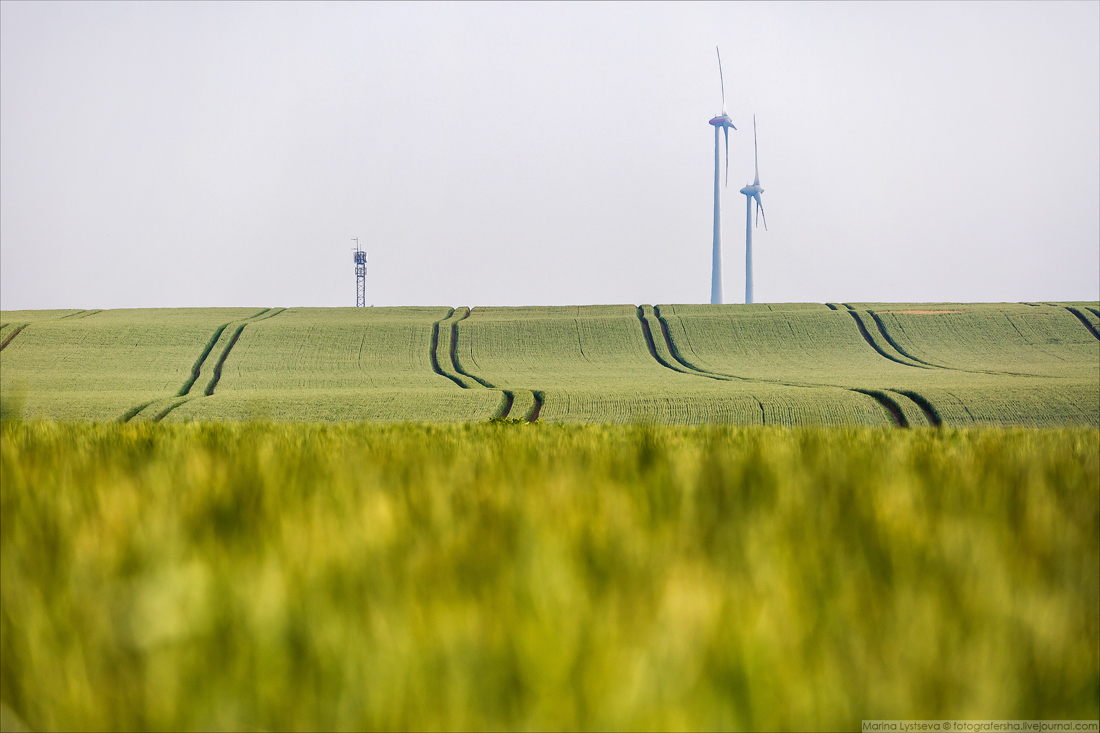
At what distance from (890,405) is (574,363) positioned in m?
22.6

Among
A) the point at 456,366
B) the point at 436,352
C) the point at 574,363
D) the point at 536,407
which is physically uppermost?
the point at 436,352

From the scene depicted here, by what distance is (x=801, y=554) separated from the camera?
3.86ft

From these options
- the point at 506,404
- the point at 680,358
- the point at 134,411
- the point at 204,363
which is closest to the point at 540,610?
the point at 506,404

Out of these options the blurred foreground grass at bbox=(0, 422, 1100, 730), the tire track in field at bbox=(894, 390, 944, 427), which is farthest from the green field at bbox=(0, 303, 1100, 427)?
the blurred foreground grass at bbox=(0, 422, 1100, 730)

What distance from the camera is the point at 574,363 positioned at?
2063 inches

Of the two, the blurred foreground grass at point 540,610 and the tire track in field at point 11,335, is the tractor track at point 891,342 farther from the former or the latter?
the tire track in field at point 11,335

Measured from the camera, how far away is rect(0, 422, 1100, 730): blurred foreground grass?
0.79 metres

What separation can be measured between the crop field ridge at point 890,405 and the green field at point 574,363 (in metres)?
0.16

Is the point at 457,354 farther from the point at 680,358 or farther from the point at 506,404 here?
the point at 506,404

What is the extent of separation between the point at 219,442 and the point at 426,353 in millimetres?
51263

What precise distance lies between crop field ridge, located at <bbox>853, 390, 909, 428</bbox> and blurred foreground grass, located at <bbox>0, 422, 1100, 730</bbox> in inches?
1255

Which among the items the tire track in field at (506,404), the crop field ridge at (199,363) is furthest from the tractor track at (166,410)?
the tire track in field at (506,404)

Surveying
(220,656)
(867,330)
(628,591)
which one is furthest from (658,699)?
(867,330)

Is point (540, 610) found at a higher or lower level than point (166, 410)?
higher
